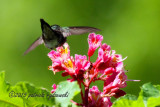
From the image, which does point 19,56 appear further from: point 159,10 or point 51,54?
point 51,54

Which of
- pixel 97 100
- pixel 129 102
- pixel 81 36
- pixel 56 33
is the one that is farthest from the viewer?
pixel 81 36

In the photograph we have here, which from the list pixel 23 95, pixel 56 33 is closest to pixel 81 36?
pixel 56 33

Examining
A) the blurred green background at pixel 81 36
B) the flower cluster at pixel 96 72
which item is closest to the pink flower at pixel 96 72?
the flower cluster at pixel 96 72

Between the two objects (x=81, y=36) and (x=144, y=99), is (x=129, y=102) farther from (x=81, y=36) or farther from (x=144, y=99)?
(x=81, y=36)

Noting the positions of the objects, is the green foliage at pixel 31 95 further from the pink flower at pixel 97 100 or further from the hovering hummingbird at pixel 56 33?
the hovering hummingbird at pixel 56 33

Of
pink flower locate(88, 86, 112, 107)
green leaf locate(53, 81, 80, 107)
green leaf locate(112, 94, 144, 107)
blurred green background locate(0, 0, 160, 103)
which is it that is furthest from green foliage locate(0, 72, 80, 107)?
blurred green background locate(0, 0, 160, 103)

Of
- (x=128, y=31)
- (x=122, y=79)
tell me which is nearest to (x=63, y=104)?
(x=122, y=79)

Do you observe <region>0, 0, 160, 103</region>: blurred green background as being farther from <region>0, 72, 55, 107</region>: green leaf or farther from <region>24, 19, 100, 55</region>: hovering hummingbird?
<region>0, 72, 55, 107</region>: green leaf
